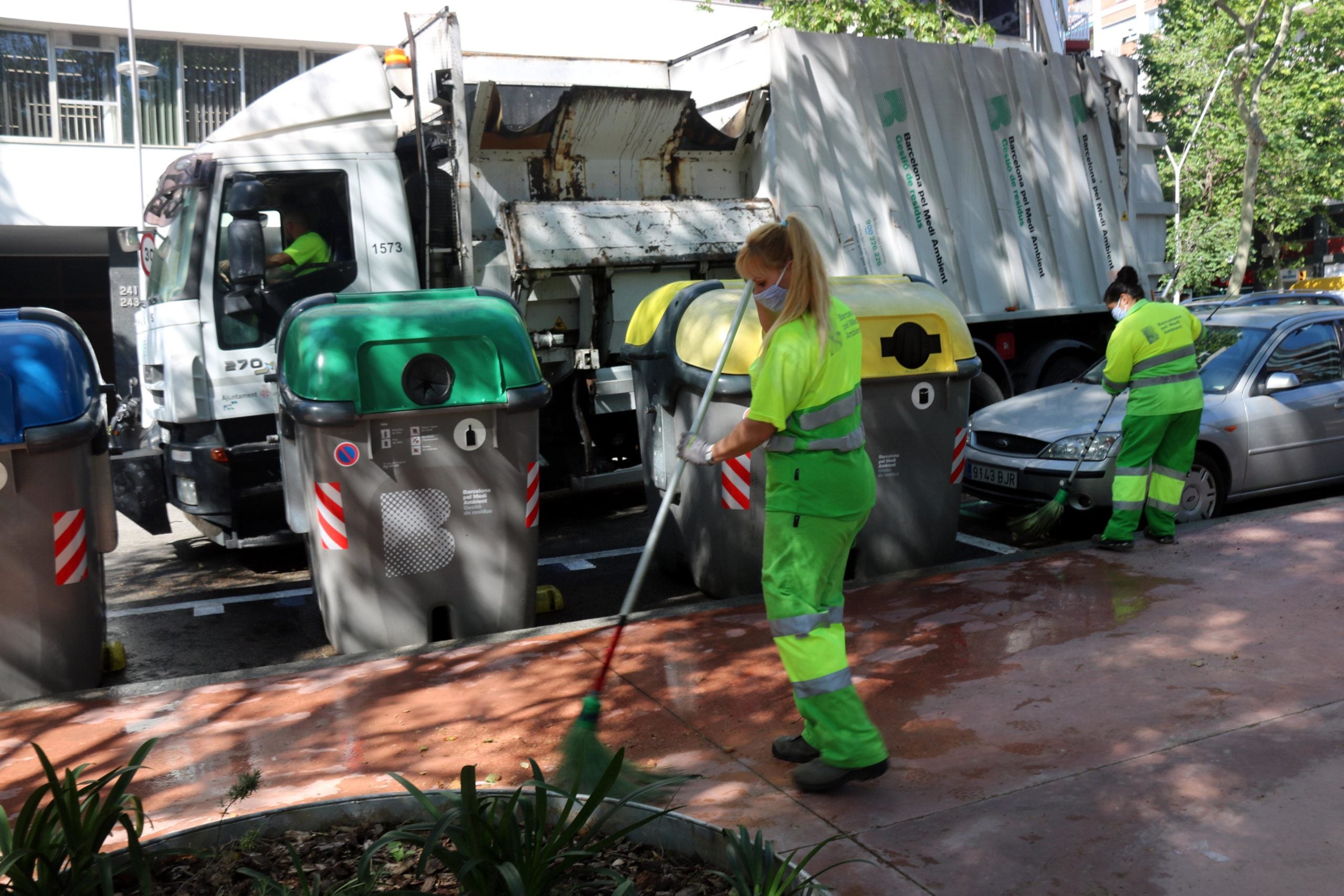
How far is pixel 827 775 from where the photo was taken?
12.0 feet

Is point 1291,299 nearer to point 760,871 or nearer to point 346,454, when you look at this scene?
point 346,454

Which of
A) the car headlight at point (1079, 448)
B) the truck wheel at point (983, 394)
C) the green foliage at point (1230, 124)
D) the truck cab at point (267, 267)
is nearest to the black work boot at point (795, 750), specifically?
the truck cab at point (267, 267)

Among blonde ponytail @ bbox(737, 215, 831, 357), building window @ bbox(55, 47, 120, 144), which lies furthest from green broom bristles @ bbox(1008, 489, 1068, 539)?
building window @ bbox(55, 47, 120, 144)

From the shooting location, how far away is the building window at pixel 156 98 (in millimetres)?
18656

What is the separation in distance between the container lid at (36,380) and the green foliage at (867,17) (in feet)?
40.0

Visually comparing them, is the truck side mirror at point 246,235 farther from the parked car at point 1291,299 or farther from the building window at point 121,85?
the parked car at point 1291,299

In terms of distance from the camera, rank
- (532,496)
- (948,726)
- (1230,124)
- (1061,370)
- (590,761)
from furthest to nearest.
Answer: (1230,124) → (1061,370) → (532,496) → (948,726) → (590,761)

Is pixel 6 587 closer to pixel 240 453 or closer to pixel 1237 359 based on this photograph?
pixel 240 453

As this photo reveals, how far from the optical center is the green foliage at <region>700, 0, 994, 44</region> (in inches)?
610

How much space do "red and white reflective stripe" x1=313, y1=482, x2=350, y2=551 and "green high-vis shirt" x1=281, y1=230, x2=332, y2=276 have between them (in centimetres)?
248

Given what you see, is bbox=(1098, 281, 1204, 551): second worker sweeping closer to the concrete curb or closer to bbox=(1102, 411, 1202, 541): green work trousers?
bbox=(1102, 411, 1202, 541): green work trousers

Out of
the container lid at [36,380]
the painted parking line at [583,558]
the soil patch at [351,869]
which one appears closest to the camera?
the soil patch at [351,869]

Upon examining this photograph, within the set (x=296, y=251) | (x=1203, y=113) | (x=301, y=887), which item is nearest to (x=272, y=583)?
(x=296, y=251)

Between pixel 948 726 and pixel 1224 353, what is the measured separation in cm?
518
